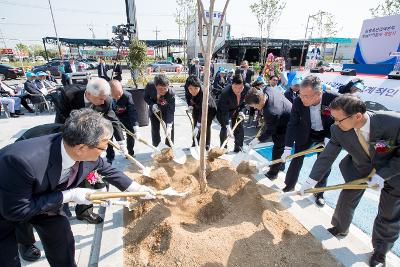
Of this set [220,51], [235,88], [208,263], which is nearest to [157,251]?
[208,263]

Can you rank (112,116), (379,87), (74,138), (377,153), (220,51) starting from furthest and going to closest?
(220,51) → (379,87) → (112,116) → (377,153) → (74,138)

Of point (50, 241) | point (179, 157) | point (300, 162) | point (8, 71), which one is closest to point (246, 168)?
point (300, 162)

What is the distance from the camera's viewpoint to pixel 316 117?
3238mm

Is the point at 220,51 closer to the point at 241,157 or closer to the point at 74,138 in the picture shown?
the point at 241,157

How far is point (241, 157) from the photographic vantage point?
388 centimetres

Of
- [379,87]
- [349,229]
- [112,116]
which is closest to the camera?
[349,229]

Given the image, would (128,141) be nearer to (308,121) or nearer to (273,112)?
(273,112)

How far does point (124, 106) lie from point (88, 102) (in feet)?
2.80

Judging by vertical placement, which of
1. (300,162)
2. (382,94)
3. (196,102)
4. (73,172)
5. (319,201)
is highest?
(73,172)

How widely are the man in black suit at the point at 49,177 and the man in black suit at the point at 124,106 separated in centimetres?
225

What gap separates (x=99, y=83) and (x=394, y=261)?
12.0ft

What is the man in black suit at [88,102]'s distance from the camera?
294 centimetres

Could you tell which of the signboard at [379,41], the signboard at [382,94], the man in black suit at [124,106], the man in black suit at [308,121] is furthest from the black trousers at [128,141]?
the signboard at [379,41]

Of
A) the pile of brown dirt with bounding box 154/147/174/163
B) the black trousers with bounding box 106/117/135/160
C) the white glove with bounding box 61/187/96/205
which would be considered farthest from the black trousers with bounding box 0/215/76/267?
the black trousers with bounding box 106/117/135/160
